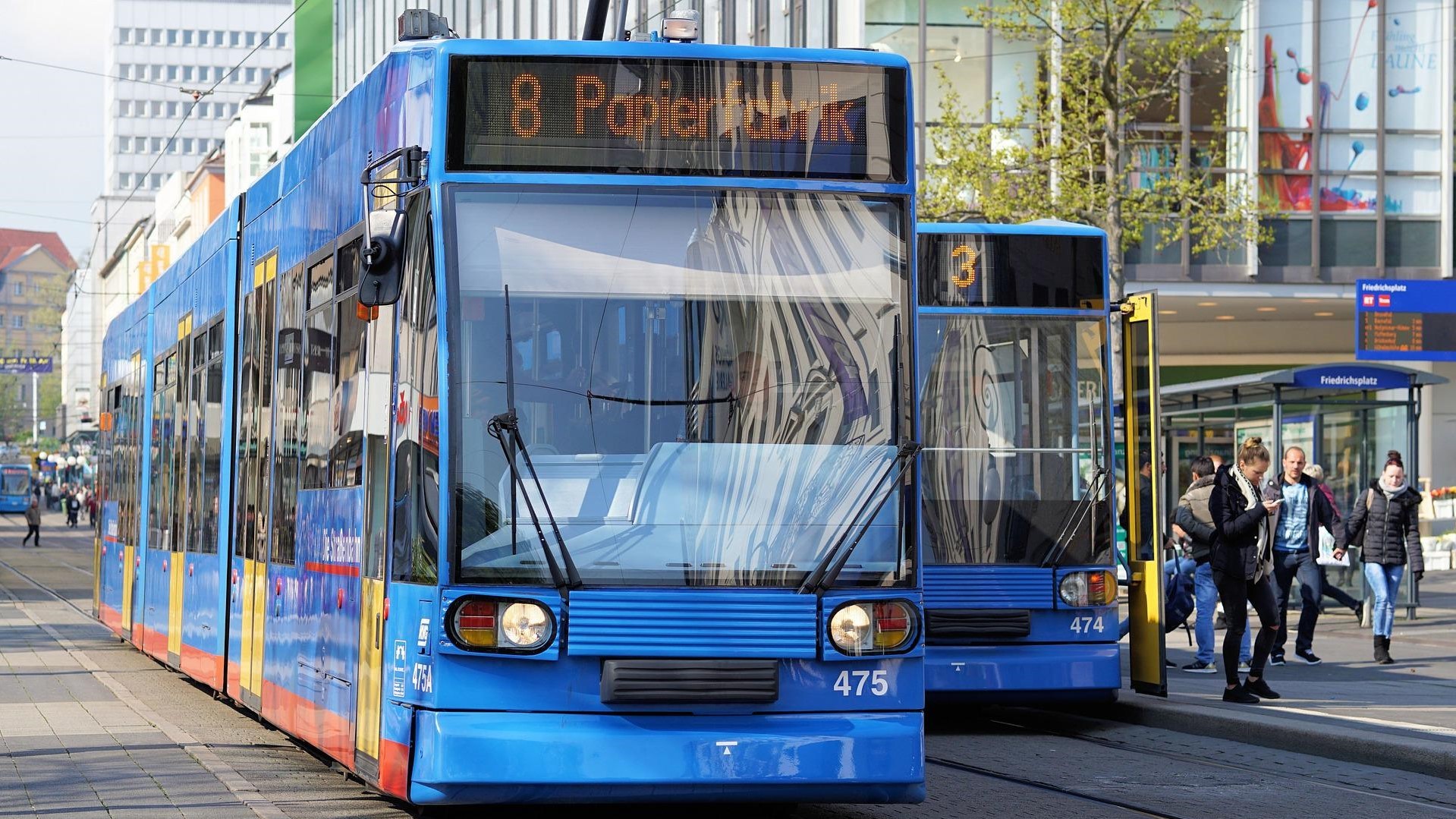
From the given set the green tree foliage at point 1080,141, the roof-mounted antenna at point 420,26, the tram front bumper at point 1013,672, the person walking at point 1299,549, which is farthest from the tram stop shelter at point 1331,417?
the roof-mounted antenna at point 420,26

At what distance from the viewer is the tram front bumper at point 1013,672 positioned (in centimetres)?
1142

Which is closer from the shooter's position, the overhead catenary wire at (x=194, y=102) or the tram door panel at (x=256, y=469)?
the tram door panel at (x=256, y=469)

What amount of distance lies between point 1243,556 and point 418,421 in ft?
23.6

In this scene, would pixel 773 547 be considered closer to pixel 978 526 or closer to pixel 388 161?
pixel 388 161

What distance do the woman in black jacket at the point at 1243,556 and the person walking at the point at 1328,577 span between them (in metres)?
4.89

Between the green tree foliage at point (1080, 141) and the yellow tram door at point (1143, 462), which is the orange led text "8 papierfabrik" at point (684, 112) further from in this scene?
the green tree foliage at point (1080, 141)

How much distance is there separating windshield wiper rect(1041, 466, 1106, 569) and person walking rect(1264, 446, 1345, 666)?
16.2 ft

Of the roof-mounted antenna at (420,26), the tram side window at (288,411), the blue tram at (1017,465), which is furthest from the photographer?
the blue tram at (1017,465)

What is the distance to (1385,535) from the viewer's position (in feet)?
56.6

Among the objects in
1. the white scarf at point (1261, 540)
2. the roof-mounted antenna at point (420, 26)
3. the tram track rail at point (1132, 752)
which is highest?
the roof-mounted antenna at point (420, 26)

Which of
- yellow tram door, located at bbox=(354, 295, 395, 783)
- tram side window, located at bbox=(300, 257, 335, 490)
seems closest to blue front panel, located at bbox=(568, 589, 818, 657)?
yellow tram door, located at bbox=(354, 295, 395, 783)

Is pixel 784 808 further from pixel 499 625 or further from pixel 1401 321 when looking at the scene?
pixel 1401 321

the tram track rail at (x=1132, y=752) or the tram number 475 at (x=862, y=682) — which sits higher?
the tram number 475 at (x=862, y=682)

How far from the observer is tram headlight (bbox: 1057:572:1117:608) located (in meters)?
11.6
